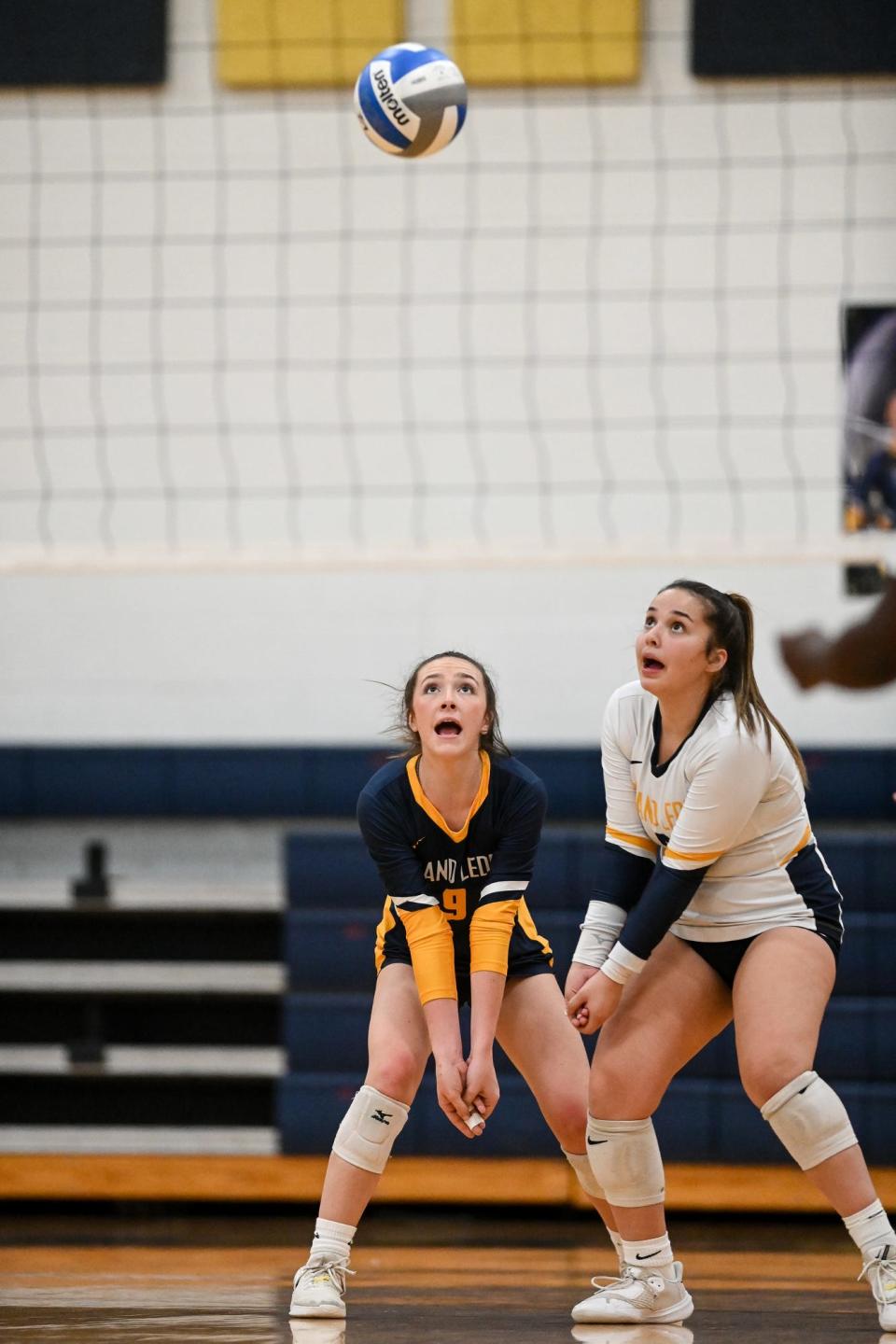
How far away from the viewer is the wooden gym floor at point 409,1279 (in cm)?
311

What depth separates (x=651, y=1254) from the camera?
10.5 feet

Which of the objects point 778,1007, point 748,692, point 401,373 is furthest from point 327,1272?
point 401,373

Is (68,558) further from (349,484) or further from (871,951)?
(871,951)

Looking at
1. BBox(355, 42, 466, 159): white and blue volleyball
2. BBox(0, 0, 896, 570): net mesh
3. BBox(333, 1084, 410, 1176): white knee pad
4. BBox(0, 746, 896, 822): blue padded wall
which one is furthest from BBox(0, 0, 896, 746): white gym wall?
BBox(333, 1084, 410, 1176): white knee pad

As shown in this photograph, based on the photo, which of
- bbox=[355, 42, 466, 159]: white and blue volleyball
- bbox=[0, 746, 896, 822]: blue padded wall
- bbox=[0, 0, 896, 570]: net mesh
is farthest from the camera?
bbox=[0, 0, 896, 570]: net mesh

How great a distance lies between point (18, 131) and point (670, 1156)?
461 centimetres

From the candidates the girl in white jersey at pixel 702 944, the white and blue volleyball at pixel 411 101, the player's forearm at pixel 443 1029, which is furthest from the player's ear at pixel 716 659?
the white and blue volleyball at pixel 411 101

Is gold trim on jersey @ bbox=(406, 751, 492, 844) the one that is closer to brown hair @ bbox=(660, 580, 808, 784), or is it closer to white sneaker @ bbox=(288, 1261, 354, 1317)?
brown hair @ bbox=(660, 580, 808, 784)

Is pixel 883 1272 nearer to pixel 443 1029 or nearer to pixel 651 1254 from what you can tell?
pixel 651 1254

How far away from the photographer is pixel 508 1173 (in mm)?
5305

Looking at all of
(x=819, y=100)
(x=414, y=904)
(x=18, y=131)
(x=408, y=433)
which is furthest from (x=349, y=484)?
(x=414, y=904)

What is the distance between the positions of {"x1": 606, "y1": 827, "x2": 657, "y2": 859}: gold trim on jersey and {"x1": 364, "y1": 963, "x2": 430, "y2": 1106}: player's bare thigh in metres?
0.52

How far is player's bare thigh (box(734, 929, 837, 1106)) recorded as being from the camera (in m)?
3.02

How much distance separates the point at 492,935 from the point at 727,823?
54 centimetres
